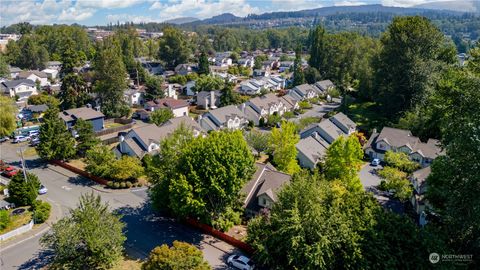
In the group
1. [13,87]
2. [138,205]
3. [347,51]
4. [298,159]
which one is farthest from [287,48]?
[138,205]

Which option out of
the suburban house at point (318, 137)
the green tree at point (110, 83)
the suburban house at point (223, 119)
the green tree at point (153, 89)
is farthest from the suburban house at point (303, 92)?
the green tree at point (110, 83)

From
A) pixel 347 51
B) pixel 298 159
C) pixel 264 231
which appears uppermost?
pixel 347 51

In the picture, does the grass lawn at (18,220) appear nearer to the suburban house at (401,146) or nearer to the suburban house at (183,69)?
the suburban house at (401,146)

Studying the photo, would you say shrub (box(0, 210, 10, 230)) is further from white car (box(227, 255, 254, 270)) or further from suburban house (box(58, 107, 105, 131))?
suburban house (box(58, 107, 105, 131))

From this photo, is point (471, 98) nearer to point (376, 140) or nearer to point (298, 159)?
point (298, 159)

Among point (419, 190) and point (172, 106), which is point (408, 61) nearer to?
point (419, 190)
